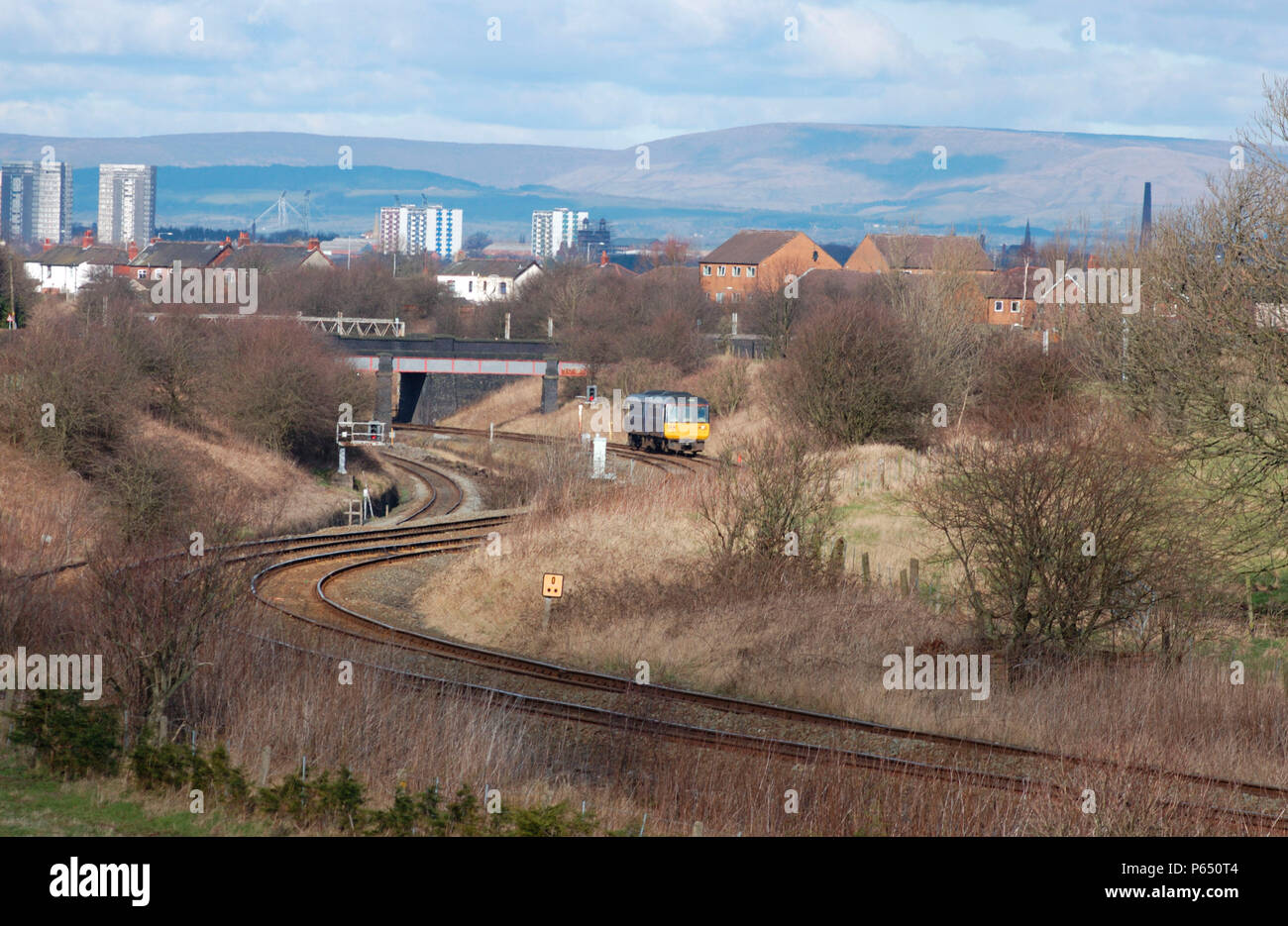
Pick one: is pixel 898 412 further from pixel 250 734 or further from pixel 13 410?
pixel 250 734

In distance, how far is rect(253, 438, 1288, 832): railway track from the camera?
38.0ft

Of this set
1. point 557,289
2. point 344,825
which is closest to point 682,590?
point 344,825

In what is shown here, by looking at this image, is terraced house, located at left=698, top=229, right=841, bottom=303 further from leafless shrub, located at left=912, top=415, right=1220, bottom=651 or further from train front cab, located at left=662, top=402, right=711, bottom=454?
leafless shrub, located at left=912, top=415, right=1220, bottom=651

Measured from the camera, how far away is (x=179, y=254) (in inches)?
4532

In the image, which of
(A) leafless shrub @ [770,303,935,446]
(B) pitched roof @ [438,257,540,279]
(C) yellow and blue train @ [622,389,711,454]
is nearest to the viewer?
(A) leafless shrub @ [770,303,935,446]

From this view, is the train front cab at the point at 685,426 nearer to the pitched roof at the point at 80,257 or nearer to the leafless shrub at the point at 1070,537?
the leafless shrub at the point at 1070,537

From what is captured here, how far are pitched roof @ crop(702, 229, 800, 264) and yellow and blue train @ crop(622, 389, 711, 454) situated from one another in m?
61.4

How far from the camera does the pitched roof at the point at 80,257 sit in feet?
412

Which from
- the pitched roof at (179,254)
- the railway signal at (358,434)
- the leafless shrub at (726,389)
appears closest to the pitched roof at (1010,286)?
the leafless shrub at (726,389)

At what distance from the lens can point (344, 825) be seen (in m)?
9.69

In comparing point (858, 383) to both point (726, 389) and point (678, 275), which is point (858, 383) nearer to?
point (726, 389)

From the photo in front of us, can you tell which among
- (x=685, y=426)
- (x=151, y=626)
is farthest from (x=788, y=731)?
(x=685, y=426)

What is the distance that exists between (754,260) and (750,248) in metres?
3.51

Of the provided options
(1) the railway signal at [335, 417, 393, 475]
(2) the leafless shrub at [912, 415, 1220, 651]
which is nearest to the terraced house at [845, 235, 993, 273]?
(1) the railway signal at [335, 417, 393, 475]
